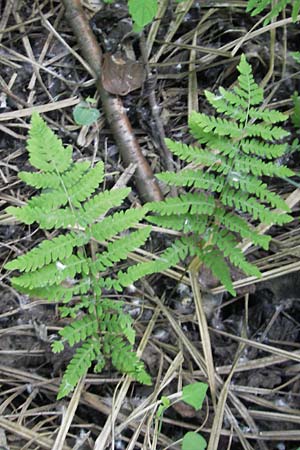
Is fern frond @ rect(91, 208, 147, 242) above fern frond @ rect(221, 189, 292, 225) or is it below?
above

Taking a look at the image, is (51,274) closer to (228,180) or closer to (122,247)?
(122,247)

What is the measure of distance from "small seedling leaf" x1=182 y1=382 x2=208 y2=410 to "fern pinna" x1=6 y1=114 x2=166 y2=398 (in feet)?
0.54

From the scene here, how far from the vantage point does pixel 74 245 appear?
2.26 meters

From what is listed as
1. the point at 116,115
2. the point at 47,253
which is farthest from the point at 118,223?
the point at 116,115

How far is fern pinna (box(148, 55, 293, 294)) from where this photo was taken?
2.41 meters

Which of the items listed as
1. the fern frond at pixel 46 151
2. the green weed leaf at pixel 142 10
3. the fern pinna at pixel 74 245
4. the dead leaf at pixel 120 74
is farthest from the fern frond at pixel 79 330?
the green weed leaf at pixel 142 10

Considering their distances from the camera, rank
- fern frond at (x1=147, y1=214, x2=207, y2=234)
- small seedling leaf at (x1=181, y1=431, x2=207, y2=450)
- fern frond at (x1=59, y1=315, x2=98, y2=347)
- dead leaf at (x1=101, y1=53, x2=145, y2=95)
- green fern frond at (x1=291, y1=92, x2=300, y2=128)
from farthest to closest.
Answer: dead leaf at (x1=101, y1=53, x2=145, y2=95)
green fern frond at (x1=291, y1=92, x2=300, y2=128)
fern frond at (x1=147, y1=214, x2=207, y2=234)
fern frond at (x1=59, y1=315, x2=98, y2=347)
small seedling leaf at (x1=181, y1=431, x2=207, y2=450)

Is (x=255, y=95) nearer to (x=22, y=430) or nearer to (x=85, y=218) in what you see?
(x=85, y=218)

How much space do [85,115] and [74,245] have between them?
89 centimetres

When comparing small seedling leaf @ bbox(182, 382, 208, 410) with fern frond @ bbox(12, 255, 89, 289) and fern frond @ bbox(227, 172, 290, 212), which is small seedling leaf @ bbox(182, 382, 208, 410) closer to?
fern frond @ bbox(12, 255, 89, 289)

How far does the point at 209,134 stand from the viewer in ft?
8.21

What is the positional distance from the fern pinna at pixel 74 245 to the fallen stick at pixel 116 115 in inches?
22.3

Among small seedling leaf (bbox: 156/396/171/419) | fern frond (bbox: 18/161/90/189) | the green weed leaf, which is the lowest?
small seedling leaf (bbox: 156/396/171/419)

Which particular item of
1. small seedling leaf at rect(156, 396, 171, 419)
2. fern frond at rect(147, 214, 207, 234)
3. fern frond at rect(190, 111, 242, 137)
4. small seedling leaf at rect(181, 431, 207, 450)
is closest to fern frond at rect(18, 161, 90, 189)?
fern frond at rect(147, 214, 207, 234)
